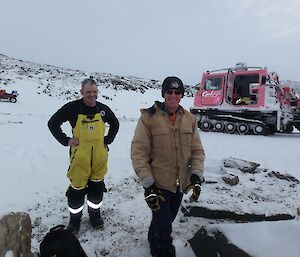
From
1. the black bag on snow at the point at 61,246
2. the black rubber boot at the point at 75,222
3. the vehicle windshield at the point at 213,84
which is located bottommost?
the black rubber boot at the point at 75,222

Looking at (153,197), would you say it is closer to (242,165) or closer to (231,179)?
(231,179)

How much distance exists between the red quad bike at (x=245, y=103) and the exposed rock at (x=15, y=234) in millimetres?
12976

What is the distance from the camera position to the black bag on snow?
131 inches

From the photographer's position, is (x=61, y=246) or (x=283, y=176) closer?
(x=61, y=246)

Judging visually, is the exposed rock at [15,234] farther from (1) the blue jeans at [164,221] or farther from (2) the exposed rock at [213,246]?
(2) the exposed rock at [213,246]

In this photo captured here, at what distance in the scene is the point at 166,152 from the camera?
3.53 metres

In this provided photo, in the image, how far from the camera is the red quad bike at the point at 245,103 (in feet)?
50.0

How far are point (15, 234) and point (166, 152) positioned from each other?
4.93ft

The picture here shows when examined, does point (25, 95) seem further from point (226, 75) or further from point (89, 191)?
point (89, 191)

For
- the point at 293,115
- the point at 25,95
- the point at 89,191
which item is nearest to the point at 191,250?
the point at 89,191

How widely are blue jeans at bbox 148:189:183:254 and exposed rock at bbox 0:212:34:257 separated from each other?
46.7 inches

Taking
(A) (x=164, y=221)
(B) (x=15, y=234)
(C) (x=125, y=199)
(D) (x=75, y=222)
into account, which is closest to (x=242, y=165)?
(C) (x=125, y=199)

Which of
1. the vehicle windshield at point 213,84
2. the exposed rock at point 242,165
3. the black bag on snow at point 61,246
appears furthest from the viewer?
the vehicle windshield at point 213,84

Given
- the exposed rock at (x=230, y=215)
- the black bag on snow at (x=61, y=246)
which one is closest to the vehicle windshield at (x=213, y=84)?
the exposed rock at (x=230, y=215)
